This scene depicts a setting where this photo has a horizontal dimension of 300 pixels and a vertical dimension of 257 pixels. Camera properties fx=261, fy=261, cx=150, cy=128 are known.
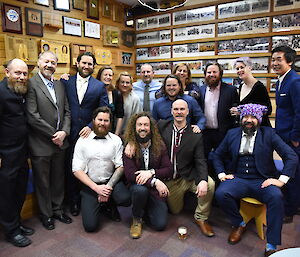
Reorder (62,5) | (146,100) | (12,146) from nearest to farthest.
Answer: (12,146) < (146,100) < (62,5)

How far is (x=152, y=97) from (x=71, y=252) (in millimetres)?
1874

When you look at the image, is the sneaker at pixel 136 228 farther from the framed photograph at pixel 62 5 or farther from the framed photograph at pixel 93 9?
the framed photograph at pixel 93 9

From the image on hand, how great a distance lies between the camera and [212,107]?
2812 mm

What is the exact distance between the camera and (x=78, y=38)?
4.32 metres

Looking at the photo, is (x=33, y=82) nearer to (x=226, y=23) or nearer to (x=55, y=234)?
(x=55, y=234)

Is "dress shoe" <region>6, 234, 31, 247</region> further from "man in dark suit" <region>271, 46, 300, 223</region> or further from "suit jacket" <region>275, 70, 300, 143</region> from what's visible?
"suit jacket" <region>275, 70, 300, 143</region>

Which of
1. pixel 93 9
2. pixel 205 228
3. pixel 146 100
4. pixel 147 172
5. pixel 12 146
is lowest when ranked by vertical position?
pixel 205 228

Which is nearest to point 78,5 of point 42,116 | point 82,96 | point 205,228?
point 82,96

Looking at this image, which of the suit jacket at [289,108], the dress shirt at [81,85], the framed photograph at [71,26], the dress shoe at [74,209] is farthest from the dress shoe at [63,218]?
the framed photograph at [71,26]

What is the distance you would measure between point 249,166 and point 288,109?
2.22 feet

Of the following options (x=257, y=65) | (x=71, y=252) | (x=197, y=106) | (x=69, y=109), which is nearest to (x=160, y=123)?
(x=197, y=106)

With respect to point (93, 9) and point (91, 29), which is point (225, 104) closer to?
point (91, 29)

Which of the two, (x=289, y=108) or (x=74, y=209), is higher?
(x=289, y=108)

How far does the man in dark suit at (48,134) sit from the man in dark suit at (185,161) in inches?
38.7
